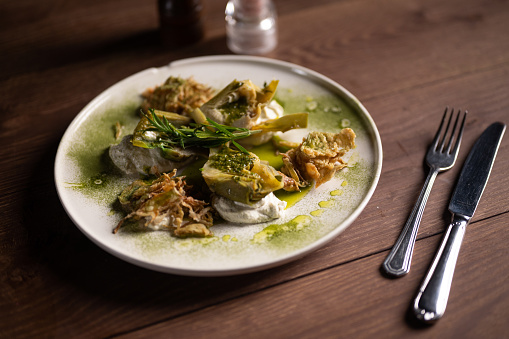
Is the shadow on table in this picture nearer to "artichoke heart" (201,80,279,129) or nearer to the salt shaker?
"artichoke heart" (201,80,279,129)

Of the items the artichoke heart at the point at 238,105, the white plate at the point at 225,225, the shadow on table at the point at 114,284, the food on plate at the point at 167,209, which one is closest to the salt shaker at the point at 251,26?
the white plate at the point at 225,225

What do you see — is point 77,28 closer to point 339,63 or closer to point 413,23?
point 339,63

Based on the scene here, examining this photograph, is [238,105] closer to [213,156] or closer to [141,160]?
[213,156]

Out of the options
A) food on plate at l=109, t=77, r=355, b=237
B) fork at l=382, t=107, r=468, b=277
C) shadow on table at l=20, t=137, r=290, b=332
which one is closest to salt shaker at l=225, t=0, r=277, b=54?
food on plate at l=109, t=77, r=355, b=237

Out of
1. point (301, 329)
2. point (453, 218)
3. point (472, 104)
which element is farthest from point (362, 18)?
point (301, 329)

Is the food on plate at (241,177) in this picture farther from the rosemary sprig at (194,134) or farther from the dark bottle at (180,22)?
the dark bottle at (180,22)

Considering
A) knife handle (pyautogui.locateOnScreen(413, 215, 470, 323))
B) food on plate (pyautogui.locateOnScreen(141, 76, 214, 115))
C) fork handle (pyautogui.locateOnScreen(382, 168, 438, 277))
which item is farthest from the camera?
food on plate (pyautogui.locateOnScreen(141, 76, 214, 115))
